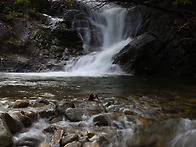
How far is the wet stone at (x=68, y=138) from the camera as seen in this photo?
82.0 inches

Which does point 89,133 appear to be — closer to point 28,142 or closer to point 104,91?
point 28,142

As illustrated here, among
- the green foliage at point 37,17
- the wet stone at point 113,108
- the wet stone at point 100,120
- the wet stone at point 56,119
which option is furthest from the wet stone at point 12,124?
the green foliage at point 37,17

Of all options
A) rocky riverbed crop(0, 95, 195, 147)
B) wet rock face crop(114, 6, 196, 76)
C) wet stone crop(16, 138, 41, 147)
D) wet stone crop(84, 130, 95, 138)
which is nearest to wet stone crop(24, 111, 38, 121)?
rocky riverbed crop(0, 95, 195, 147)

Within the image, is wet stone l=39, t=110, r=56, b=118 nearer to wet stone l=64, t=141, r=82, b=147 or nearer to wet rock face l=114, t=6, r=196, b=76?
wet stone l=64, t=141, r=82, b=147

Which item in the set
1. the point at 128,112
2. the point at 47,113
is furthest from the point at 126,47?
the point at 47,113

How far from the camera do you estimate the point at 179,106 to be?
11.7 feet

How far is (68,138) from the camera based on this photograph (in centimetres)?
214

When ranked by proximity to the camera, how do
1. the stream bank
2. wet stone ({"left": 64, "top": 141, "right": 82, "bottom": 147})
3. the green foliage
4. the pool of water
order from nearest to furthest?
wet stone ({"left": 64, "top": 141, "right": 82, "bottom": 147}) → the pool of water → the stream bank → the green foliage

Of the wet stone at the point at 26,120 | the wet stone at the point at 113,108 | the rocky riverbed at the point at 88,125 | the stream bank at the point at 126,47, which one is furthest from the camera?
the stream bank at the point at 126,47

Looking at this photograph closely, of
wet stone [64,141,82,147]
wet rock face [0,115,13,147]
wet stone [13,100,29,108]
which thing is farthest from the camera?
wet stone [13,100,29,108]

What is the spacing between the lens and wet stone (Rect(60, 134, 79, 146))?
2.08 metres

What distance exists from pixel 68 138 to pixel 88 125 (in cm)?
51

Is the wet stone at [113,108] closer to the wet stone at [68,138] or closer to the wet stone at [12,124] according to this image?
the wet stone at [68,138]

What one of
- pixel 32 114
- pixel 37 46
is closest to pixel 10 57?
pixel 37 46
